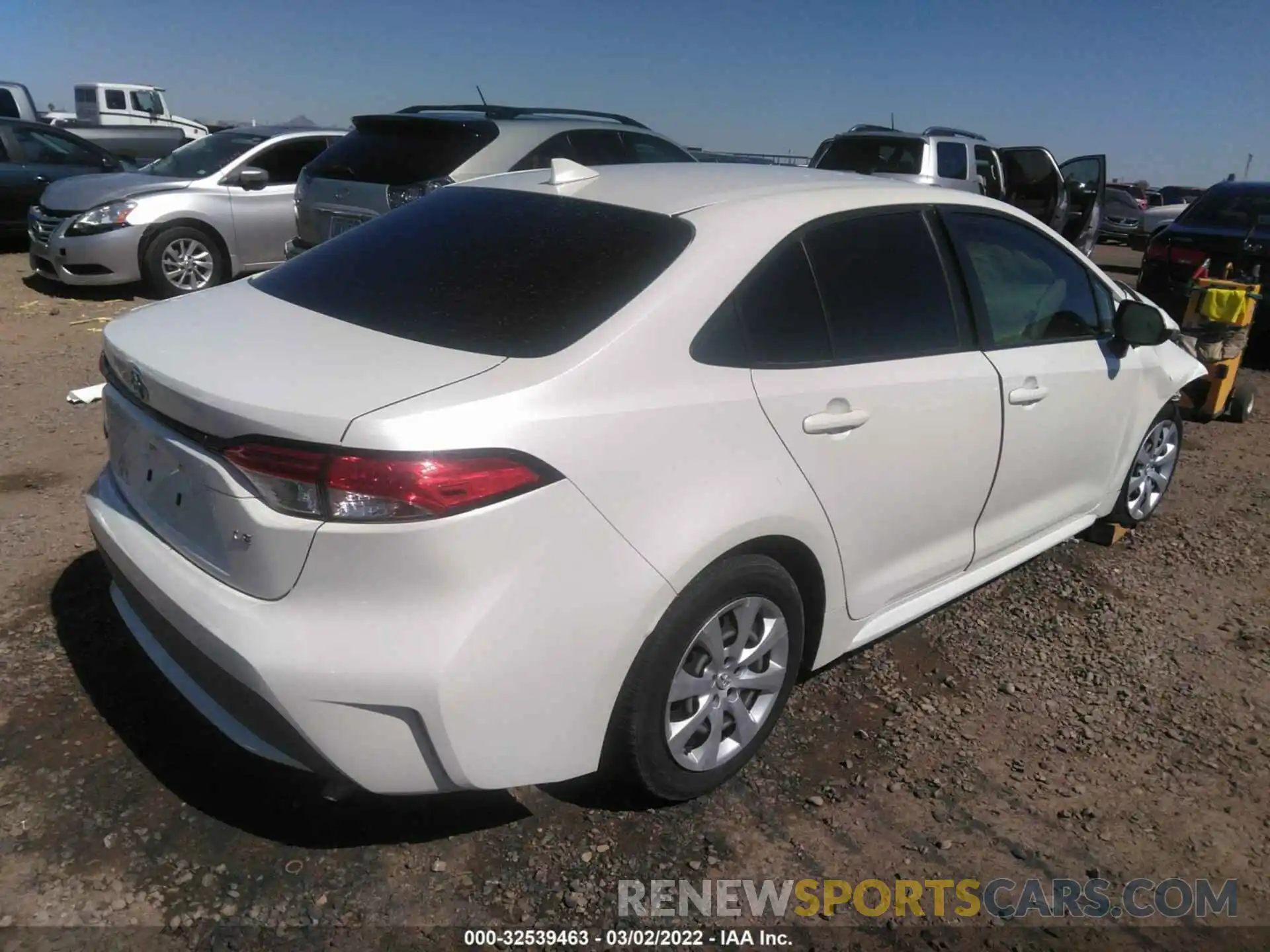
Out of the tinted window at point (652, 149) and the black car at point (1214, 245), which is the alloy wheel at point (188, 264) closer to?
the tinted window at point (652, 149)

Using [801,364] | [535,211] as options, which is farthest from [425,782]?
[535,211]

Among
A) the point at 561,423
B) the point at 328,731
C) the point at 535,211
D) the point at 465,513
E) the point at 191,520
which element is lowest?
the point at 328,731

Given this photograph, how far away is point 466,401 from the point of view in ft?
6.81

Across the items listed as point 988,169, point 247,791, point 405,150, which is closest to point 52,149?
point 405,150

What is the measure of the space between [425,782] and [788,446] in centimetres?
121

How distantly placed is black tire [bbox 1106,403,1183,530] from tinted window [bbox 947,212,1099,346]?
793mm

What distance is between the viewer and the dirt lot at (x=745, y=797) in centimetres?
238

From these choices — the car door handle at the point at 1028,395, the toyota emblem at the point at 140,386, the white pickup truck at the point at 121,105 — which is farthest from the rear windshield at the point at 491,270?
the white pickup truck at the point at 121,105

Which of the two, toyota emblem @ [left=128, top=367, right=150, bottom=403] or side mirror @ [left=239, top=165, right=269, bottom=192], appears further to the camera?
side mirror @ [left=239, top=165, right=269, bottom=192]

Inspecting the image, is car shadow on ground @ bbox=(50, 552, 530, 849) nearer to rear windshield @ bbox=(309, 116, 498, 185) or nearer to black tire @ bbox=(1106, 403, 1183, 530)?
black tire @ bbox=(1106, 403, 1183, 530)

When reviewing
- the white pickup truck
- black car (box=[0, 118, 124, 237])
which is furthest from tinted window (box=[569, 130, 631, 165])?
the white pickup truck

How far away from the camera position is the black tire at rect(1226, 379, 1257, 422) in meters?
6.86

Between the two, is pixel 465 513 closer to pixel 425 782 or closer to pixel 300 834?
pixel 425 782

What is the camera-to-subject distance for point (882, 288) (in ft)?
9.89
